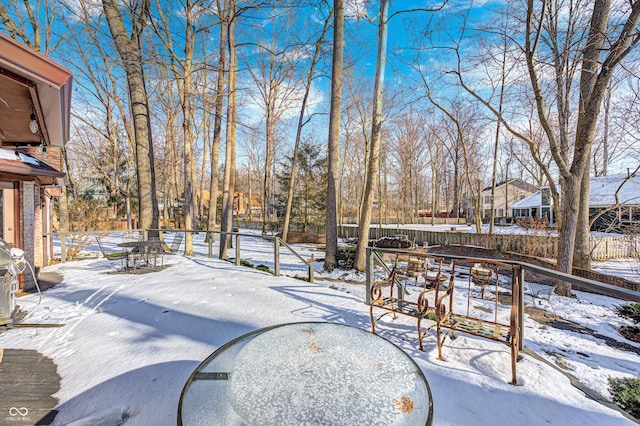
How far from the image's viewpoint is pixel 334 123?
880 cm

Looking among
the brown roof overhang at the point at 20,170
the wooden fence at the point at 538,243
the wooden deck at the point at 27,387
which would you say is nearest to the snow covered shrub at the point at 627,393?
the wooden deck at the point at 27,387

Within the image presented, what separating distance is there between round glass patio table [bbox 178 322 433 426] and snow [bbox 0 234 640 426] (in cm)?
72

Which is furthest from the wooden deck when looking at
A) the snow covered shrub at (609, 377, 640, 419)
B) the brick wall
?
the snow covered shrub at (609, 377, 640, 419)

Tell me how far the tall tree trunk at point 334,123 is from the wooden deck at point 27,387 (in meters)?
7.03

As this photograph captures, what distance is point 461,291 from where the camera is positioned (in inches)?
269

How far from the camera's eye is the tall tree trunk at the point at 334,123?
28.2 feet

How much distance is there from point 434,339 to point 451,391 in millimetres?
894

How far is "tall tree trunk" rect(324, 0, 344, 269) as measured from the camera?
8.60 metres

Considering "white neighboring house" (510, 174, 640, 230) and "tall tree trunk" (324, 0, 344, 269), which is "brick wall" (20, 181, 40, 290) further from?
"white neighboring house" (510, 174, 640, 230)

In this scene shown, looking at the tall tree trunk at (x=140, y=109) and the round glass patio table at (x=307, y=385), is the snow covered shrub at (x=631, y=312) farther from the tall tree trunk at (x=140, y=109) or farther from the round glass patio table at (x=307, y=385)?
the tall tree trunk at (x=140, y=109)

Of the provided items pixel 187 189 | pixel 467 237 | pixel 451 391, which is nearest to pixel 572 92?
pixel 467 237

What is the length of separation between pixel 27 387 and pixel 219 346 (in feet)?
4.71

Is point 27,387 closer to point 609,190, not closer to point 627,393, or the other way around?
point 627,393

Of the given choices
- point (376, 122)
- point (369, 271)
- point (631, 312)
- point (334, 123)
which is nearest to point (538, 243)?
point (631, 312)
